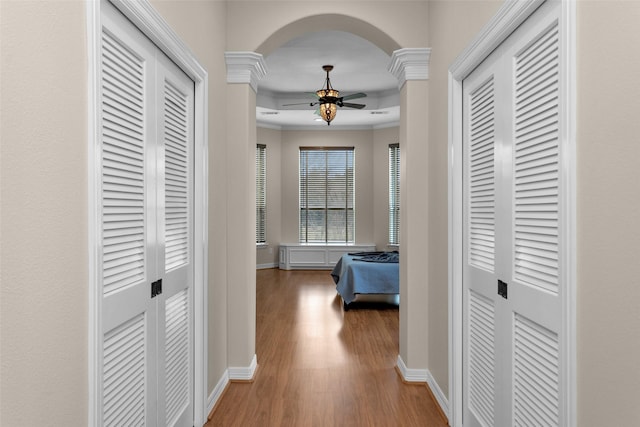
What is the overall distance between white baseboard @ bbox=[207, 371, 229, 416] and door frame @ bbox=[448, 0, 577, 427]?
1493 mm

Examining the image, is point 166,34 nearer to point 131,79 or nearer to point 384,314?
point 131,79

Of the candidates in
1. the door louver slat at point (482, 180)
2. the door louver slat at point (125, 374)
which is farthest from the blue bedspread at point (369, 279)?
the door louver slat at point (125, 374)

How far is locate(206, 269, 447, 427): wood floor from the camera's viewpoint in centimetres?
276

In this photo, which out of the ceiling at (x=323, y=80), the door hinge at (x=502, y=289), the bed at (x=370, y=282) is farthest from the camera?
the bed at (x=370, y=282)

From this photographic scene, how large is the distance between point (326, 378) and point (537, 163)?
7.80 ft

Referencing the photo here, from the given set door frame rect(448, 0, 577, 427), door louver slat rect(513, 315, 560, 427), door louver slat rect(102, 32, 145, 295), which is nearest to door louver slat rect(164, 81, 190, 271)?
door louver slat rect(102, 32, 145, 295)

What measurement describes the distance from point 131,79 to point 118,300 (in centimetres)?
88

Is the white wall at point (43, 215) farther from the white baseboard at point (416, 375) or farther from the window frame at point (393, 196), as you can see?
the window frame at point (393, 196)

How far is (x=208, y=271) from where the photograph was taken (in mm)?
2781

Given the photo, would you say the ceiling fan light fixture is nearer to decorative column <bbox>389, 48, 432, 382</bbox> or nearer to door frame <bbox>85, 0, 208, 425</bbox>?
decorative column <bbox>389, 48, 432, 382</bbox>

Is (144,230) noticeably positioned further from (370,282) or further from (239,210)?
(370,282)

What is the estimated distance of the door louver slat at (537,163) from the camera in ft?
5.13

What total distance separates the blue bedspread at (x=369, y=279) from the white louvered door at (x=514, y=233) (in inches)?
126

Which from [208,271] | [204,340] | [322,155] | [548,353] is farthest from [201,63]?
[322,155]
